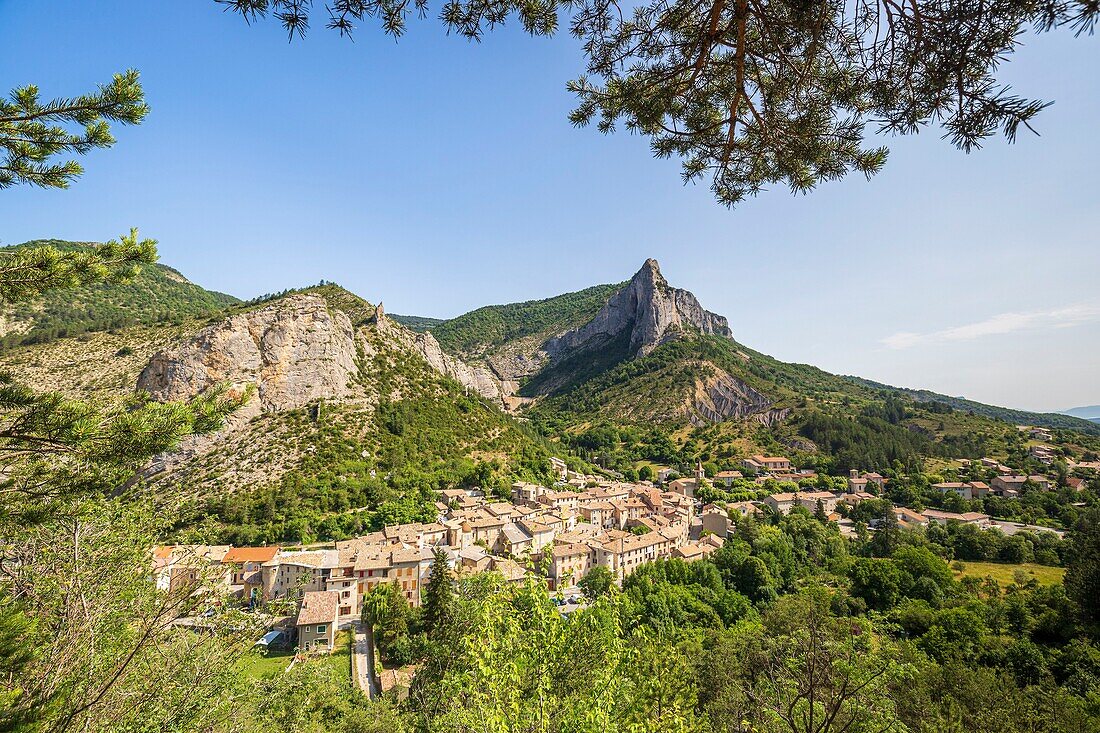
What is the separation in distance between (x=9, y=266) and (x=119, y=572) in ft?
12.8

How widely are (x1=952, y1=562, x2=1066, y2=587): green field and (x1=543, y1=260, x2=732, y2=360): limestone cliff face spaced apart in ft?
266

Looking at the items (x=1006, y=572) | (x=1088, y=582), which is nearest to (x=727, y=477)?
(x=1006, y=572)

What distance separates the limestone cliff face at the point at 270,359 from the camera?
4353 centimetres

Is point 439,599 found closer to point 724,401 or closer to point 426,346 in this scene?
point 426,346

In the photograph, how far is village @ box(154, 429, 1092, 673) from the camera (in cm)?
2077

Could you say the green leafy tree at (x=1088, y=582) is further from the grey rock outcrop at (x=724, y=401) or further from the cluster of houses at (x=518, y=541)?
the grey rock outcrop at (x=724, y=401)

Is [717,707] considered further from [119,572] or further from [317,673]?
[119,572]

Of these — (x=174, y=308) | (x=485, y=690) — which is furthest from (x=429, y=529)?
(x=174, y=308)

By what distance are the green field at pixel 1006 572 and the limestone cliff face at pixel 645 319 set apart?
81.2 metres

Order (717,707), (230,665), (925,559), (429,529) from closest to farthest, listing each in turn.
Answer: (230,665) < (717,707) < (925,559) < (429,529)

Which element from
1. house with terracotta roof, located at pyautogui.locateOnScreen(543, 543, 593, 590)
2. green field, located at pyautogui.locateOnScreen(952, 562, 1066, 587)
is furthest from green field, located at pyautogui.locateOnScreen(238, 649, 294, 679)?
green field, located at pyautogui.locateOnScreen(952, 562, 1066, 587)

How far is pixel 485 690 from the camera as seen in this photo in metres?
5.34

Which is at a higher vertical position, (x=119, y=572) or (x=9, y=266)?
(x=9, y=266)

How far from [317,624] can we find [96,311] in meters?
80.1
